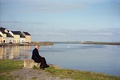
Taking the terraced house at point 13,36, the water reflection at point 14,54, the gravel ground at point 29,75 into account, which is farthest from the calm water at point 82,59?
the terraced house at point 13,36

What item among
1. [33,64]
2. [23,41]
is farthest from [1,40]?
[33,64]

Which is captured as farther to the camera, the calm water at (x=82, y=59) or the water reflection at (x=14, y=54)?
the water reflection at (x=14, y=54)

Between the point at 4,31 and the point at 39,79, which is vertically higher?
the point at 4,31

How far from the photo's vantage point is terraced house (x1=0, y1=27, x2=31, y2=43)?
319 ft

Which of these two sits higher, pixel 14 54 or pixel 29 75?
pixel 29 75

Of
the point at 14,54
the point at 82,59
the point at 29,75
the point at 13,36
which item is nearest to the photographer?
the point at 29,75

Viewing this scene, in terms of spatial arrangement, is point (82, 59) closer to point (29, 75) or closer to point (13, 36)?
point (29, 75)

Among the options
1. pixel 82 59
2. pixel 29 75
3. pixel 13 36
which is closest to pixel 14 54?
pixel 82 59

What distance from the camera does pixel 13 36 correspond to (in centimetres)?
10638

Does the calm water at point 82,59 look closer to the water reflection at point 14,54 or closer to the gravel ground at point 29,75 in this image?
the water reflection at point 14,54

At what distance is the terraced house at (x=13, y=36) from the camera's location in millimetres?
97312

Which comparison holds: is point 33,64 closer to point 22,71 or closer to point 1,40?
point 22,71

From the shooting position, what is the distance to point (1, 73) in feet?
43.2

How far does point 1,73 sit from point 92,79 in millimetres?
5094
